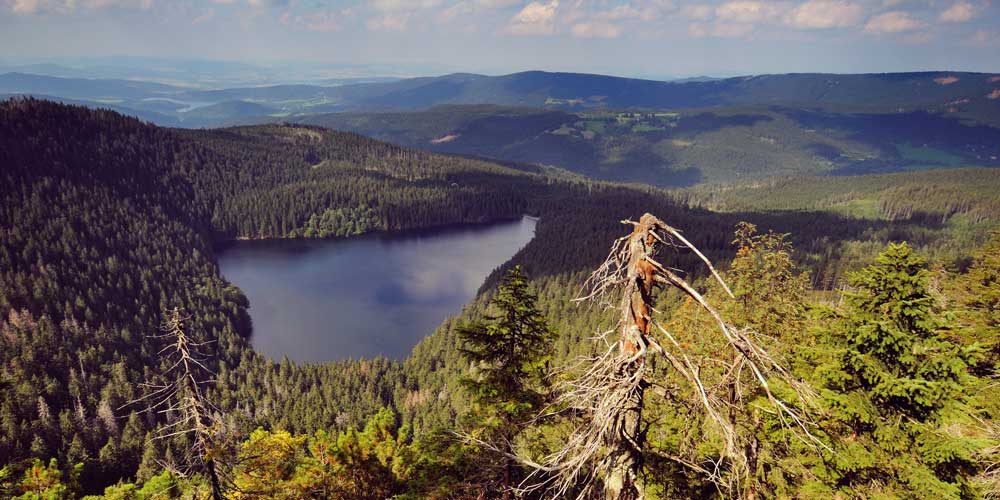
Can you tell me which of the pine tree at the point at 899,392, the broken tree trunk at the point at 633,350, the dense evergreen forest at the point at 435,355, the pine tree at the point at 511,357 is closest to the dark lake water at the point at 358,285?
the dense evergreen forest at the point at 435,355

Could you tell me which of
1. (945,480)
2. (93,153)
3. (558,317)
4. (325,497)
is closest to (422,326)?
(558,317)

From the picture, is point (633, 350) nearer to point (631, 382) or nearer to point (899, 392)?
point (631, 382)

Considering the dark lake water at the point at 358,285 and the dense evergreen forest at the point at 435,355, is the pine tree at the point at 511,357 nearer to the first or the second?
the dense evergreen forest at the point at 435,355

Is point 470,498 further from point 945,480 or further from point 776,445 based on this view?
point 945,480

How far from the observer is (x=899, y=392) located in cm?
1280

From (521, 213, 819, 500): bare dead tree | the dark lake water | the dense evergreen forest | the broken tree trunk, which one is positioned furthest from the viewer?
the dark lake water

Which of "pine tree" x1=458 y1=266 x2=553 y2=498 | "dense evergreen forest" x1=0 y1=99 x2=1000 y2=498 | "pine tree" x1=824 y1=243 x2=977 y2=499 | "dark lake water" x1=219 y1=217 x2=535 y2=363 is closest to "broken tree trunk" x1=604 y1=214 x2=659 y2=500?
"dense evergreen forest" x1=0 y1=99 x2=1000 y2=498

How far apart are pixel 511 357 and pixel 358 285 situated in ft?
387

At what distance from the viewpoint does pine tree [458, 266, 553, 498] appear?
15586 millimetres

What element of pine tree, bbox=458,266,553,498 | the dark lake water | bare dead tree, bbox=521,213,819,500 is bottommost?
the dark lake water

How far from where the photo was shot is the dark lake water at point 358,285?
98.1 meters

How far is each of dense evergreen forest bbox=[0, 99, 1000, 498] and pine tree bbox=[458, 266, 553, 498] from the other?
98 millimetres

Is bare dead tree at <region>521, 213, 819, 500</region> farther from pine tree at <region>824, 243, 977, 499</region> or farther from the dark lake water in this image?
the dark lake water

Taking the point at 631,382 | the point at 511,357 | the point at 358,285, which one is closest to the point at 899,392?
the point at 511,357
